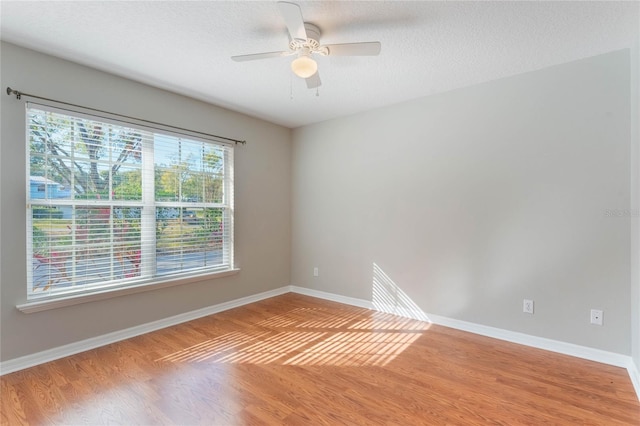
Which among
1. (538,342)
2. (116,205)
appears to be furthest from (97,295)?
(538,342)

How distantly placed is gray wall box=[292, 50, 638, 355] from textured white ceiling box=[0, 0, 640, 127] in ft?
1.24

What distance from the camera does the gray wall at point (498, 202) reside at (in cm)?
248

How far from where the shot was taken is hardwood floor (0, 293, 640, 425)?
185 centimetres

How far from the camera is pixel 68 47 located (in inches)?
94.3

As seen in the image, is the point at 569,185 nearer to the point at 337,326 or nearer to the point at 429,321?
the point at 429,321

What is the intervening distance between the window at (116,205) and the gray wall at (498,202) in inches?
66.6

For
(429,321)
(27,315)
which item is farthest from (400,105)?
(27,315)

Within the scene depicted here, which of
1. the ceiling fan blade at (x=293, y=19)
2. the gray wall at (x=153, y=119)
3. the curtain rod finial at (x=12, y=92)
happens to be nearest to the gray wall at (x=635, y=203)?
the ceiling fan blade at (x=293, y=19)

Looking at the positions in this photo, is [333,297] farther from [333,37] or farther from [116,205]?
[333,37]

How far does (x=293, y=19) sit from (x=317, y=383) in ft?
7.89

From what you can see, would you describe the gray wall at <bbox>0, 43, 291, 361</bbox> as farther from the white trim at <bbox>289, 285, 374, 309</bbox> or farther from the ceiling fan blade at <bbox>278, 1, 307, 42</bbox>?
the ceiling fan blade at <bbox>278, 1, 307, 42</bbox>

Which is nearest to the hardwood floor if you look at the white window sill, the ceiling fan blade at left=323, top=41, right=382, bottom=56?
the white window sill

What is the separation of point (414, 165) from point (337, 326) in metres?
2.01

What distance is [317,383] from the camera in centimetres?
221
